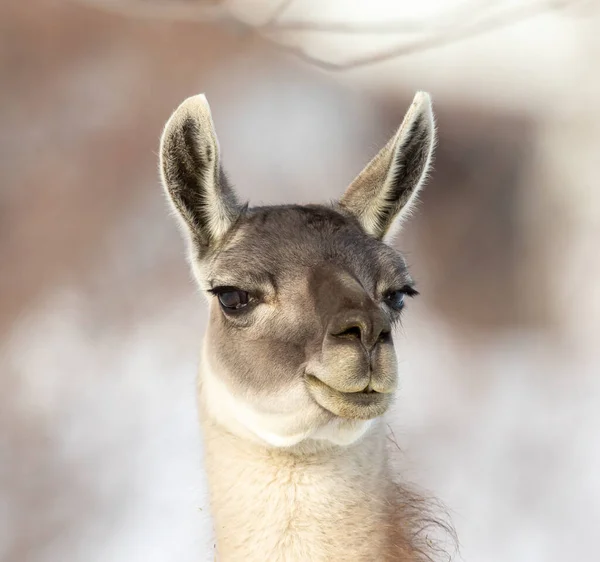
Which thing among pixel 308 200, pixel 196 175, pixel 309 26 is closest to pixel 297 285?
pixel 196 175

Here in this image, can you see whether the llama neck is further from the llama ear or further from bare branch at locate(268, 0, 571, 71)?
bare branch at locate(268, 0, 571, 71)

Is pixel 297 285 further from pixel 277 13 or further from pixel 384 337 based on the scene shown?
pixel 277 13

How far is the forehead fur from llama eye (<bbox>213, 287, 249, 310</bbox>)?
23mm

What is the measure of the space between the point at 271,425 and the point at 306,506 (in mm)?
166

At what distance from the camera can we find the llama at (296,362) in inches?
49.3

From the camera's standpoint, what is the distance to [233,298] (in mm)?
1371

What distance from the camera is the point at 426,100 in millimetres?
1538

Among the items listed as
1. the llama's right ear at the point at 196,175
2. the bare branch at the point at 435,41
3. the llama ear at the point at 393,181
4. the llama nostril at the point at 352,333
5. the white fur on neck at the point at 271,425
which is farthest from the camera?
the bare branch at the point at 435,41

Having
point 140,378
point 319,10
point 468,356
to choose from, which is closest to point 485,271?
point 468,356

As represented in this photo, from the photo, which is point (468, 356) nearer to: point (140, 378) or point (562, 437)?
point (562, 437)

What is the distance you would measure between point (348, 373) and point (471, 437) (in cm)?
237

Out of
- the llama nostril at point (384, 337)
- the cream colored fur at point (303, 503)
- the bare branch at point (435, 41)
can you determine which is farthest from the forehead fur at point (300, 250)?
the bare branch at point (435, 41)

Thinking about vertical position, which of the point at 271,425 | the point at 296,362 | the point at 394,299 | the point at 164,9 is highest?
the point at 164,9

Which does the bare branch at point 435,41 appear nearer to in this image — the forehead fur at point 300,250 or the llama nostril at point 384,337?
the forehead fur at point 300,250
